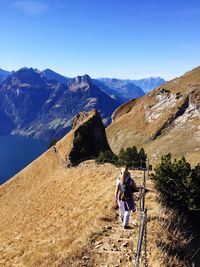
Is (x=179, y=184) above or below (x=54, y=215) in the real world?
below

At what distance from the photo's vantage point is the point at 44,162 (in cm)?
7050

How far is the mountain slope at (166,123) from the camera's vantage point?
5176 inches

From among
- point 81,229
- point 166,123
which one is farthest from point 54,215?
point 166,123

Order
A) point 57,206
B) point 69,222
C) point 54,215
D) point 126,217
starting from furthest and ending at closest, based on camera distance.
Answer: point 57,206 < point 54,215 < point 69,222 < point 126,217

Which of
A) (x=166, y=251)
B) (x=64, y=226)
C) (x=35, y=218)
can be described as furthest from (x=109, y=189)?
(x=166, y=251)

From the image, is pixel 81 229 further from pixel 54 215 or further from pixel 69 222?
pixel 54 215

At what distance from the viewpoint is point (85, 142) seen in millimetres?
66062

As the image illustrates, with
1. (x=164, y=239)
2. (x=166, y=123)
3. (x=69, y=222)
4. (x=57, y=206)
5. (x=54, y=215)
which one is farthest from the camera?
(x=166, y=123)

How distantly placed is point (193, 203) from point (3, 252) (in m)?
15.1

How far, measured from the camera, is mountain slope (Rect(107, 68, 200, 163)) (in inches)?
5176

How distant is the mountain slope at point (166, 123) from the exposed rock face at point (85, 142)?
154 ft

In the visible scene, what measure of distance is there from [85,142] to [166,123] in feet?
314

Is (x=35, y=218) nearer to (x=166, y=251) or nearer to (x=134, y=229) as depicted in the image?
(x=134, y=229)

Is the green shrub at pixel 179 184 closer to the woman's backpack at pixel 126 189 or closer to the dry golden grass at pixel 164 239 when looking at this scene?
the dry golden grass at pixel 164 239
